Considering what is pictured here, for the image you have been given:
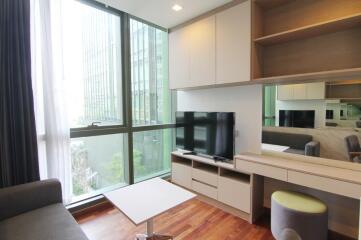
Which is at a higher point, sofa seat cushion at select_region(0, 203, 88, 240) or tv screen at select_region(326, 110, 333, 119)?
tv screen at select_region(326, 110, 333, 119)

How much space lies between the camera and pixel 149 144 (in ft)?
11.1

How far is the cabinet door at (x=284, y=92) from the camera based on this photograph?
223 cm

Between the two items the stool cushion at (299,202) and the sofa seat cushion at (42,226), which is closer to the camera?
the sofa seat cushion at (42,226)

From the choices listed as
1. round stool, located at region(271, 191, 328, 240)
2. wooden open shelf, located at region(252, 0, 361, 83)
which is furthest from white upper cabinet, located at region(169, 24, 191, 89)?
round stool, located at region(271, 191, 328, 240)

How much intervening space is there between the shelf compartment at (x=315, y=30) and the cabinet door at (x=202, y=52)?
24.3 inches

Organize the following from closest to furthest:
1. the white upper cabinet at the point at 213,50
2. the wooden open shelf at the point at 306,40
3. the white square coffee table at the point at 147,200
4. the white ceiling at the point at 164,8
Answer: the white square coffee table at the point at 147,200, the wooden open shelf at the point at 306,40, the white upper cabinet at the point at 213,50, the white ceiling at the point at 164,8

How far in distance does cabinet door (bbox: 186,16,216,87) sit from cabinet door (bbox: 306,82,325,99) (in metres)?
1.08

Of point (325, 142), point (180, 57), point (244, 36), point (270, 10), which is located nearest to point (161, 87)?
point (180, 57)

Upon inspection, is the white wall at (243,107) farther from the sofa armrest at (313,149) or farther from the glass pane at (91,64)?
the glass pane at (91,64)

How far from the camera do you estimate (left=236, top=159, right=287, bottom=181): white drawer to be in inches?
77.1

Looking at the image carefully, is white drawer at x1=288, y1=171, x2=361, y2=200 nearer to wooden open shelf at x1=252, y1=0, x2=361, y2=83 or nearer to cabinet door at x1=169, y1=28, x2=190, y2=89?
wooden open shelf at x1=252, y1=0, x2=361, y2=83

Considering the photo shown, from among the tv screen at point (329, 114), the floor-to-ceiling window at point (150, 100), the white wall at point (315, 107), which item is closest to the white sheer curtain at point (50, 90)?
the floor-to-ceiling window at point (150, 100)

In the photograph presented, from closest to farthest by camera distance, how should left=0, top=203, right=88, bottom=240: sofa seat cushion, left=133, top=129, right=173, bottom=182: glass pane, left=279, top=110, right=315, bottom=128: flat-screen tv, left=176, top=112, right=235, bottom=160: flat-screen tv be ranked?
left=0, top=203, right=88, bottom=240: sofa seat cushion, left=279, top=110, right=315, bottom=128: flat-screen tv, left=176, top=112, right=235, bottom=160: flat-screen tv, left=133, top=129, right=173, bottom=182: glass pane

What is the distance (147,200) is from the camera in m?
1.73
